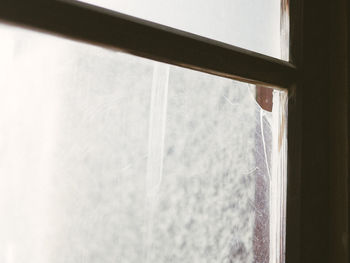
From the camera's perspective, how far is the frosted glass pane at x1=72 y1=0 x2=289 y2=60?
1.79ft

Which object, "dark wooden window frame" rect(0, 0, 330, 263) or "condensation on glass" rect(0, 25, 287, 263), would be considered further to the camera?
"dark wooden window frame" rect(0, 0, 330, 263)

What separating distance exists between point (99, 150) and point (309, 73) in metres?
0.40

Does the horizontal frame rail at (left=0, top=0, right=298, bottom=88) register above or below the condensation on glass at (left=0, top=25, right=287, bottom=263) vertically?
above

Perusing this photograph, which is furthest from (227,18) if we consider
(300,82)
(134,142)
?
(134,142)

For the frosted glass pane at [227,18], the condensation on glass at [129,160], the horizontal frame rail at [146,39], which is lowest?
the condensation on glass at [129,160]

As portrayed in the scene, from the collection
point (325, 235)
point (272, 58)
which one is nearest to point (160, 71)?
point (272, 58)

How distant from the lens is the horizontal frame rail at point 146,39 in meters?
0.43

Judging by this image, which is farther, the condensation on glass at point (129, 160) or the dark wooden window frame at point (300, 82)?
the dark wooden window frame at point (300, 82)

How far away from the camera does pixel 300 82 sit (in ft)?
2.20

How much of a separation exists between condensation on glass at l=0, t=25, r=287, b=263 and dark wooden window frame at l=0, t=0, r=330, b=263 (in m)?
0.02

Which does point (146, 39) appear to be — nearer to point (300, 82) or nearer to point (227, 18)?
point (227, 18)

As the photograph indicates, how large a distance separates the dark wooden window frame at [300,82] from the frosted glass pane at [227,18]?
0.10 feet

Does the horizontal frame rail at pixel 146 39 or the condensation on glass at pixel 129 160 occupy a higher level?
the horizontal frame rail at pixel 146 39

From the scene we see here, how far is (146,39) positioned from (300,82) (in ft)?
1.01
